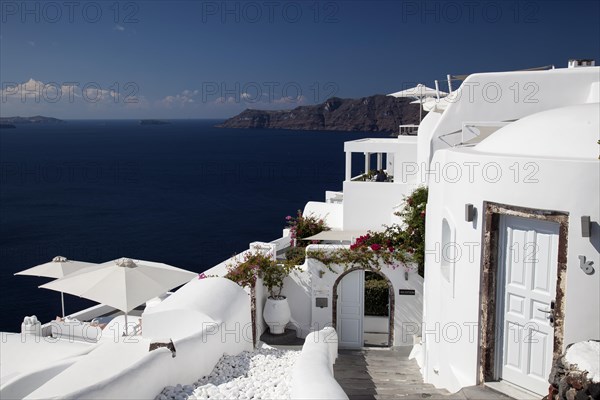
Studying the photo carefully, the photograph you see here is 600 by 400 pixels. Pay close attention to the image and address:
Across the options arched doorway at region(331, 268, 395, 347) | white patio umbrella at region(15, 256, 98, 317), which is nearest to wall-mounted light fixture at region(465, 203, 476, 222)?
arched doorway at region(331, 268, 395, 347)

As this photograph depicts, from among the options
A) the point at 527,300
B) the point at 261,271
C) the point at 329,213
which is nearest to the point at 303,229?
the point at 329,213

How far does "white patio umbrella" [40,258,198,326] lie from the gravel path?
8.26 feet

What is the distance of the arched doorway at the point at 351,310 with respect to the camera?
1575cm

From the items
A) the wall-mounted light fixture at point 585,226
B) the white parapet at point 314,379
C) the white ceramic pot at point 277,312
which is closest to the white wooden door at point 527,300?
the wall-mounted light fixture at point 585,226

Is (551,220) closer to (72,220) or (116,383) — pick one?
(116,383)

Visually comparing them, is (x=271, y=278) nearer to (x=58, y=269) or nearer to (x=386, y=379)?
(x=386, y=379)

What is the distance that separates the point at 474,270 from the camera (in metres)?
8.84

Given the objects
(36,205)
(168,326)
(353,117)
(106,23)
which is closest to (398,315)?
(168,326)

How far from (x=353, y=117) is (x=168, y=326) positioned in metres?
179

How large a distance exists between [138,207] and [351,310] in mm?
67018

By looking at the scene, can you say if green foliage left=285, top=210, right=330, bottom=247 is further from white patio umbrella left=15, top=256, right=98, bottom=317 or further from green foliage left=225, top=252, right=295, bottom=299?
white patio umbrella left=15, top=256, right=98, bottom=317

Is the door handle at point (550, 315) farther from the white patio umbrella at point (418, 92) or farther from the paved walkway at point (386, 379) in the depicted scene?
the white patio umbrella at point (418, 92)

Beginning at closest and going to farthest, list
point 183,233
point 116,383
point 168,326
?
point 116,383 → point 168,326 → point 183,233

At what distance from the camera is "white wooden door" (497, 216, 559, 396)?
8000mm
